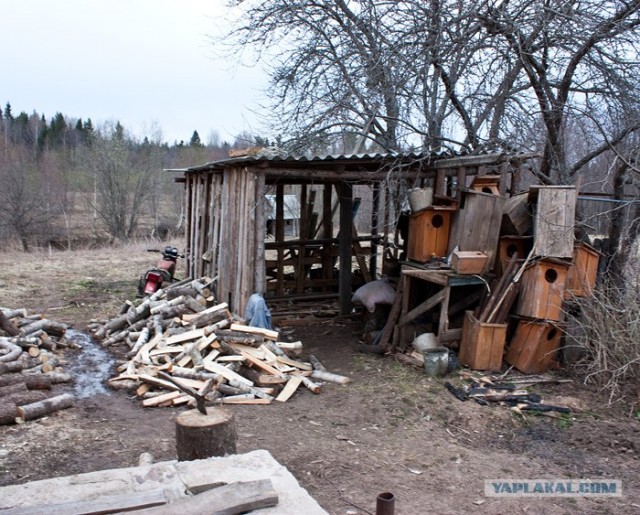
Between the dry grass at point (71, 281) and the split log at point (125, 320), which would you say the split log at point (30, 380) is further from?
the dry grass at point (71, 281)

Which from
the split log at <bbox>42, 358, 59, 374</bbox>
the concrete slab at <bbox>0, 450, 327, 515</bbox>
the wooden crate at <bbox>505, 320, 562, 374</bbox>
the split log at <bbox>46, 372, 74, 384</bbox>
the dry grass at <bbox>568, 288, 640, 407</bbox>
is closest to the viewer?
the concrete slab at <bbox>0, 450, 327, 515</bbox>

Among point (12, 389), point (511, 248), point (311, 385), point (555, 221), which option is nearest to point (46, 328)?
point (12, 389)

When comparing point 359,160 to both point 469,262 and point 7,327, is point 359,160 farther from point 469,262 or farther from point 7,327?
point 7,327

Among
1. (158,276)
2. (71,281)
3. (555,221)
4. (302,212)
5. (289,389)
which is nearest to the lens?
(289,389)

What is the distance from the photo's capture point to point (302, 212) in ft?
39.8

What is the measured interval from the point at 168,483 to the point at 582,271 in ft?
21.2

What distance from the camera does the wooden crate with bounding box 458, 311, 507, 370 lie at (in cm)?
723

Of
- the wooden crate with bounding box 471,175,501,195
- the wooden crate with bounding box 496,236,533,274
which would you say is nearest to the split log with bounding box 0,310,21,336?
the wooden crate with bounding box 496,236,533,274

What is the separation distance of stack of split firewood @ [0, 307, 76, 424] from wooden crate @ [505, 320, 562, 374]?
563cm

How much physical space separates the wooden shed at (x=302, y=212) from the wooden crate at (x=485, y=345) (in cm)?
216

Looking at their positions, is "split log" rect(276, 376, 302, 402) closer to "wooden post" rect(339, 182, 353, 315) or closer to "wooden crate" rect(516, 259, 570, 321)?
"wooden crate" rect(516, 259, 570, 321)

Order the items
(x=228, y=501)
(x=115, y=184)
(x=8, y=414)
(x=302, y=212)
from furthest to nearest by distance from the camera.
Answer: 1. (x=115, y=184)
2. (x=302, y=212)
3. (x=8, y=414)
4. (x=228, y=501)

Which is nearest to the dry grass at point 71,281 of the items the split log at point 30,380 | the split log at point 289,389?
the split log at point 30,380

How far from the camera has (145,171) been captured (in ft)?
89.9
